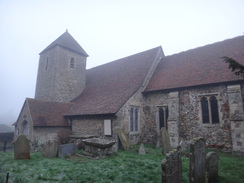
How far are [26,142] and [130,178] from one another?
6894mm

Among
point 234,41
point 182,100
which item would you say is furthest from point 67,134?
point 234,41

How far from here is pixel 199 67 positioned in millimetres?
14156

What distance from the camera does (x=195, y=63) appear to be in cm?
1492

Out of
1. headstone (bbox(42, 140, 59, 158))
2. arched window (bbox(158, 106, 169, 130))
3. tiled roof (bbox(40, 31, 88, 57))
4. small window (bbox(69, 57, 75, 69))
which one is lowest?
headstone (bbox(42, 140, 59, 158))

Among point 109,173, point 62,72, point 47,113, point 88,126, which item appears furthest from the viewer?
point 62,72

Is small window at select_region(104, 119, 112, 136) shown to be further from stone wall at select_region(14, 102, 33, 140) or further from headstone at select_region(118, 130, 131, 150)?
stone wall at select_region(14, 102, 33, 140)

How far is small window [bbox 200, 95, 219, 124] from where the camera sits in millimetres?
11883

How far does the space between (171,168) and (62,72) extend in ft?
58.3


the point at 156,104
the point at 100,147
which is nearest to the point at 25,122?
the point at 100,147

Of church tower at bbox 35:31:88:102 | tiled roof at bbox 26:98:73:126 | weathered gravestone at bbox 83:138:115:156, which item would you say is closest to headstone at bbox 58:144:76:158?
weathered gravestone at bbox 83:138:115:156

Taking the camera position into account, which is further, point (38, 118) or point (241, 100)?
point (38, 118)

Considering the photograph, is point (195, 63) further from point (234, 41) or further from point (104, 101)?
point (104, 101)

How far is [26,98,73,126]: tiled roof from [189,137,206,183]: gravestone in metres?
12.2

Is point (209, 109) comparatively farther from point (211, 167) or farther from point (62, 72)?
point (62, 72)
